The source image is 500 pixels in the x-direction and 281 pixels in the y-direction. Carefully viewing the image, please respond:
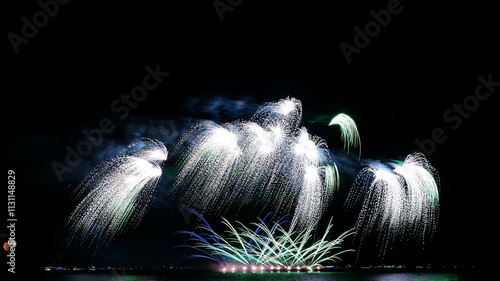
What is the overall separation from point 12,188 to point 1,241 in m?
3.11

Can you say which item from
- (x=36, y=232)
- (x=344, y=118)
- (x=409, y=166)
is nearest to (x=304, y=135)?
(x=344, y=118)

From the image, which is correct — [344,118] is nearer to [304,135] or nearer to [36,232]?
[304,135]

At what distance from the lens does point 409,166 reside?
29578 mm

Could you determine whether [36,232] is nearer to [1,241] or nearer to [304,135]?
[1,241]

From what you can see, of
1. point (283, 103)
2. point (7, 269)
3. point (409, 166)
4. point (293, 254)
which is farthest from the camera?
point (293, 254)

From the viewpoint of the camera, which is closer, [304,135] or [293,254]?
[304,135]

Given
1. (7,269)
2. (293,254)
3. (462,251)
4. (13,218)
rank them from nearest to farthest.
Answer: (7,269) → (13,218) → (293,254) → (462,251)

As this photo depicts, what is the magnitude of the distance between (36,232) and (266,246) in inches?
1010

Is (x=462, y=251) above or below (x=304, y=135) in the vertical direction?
below

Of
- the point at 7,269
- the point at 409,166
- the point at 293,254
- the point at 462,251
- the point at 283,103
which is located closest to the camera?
the point at 7,269

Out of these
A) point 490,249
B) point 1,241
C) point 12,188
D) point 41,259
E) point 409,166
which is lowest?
point 490,249

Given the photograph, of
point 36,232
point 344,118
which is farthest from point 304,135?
point 36,232

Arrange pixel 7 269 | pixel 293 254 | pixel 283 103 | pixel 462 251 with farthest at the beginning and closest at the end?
1. pixel 462 251
2. pixel 293 254
3. pixel 283 103
4. pixel 7 269

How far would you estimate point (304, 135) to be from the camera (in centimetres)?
2775
